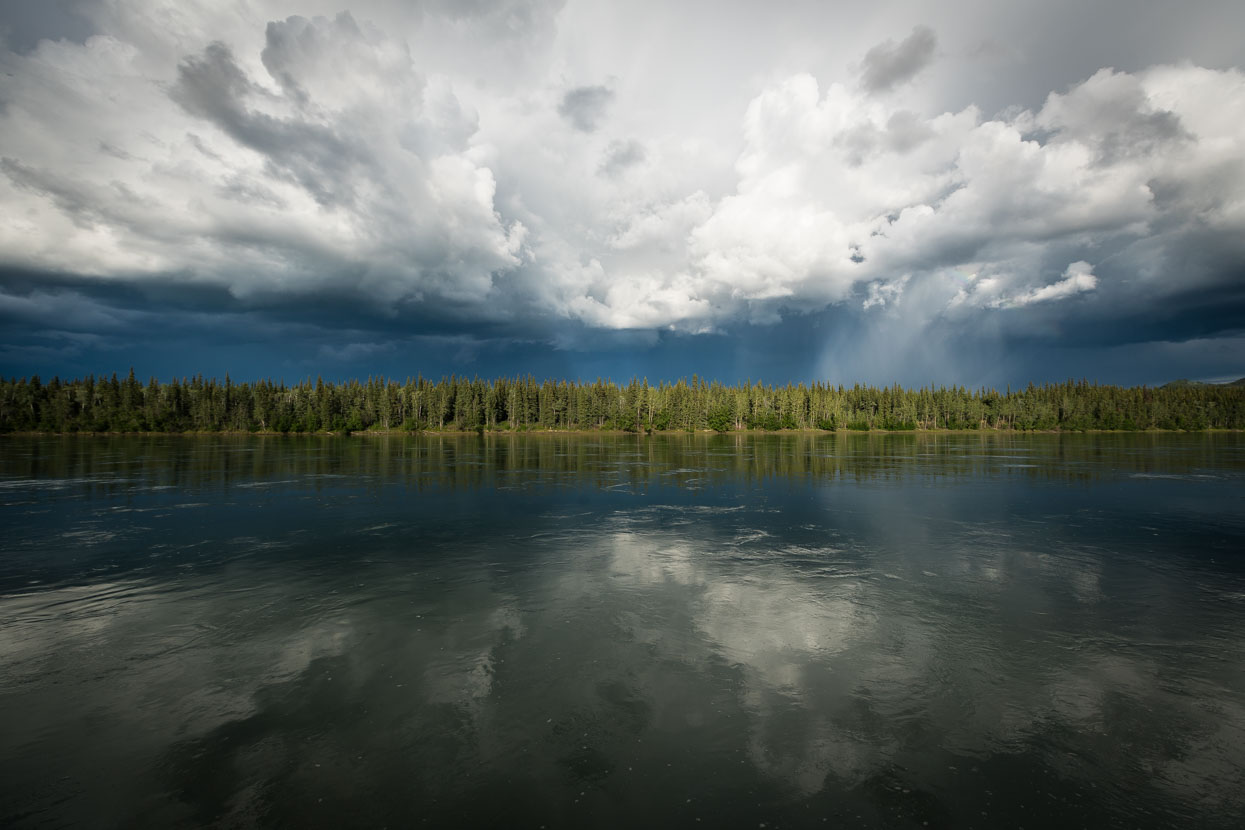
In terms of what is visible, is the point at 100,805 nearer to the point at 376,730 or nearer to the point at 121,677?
the point at 376,730

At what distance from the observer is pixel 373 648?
1317 centimetres

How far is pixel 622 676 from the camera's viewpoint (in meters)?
11.8

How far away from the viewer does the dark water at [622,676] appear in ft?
26.6

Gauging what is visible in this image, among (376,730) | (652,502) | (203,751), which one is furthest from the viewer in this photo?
(652,502)

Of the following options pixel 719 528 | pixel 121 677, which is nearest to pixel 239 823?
pixel 121 677

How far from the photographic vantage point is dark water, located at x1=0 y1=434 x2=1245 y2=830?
26.6ft

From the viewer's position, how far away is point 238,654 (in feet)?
42.2

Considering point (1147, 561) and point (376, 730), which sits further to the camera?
point (1147, 561)

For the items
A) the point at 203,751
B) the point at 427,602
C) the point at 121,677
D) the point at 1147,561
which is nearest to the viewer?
the point at 203,751

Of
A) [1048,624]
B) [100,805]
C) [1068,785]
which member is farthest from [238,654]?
[1048,624]

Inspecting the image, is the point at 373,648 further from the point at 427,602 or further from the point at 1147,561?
the point at 1147,561

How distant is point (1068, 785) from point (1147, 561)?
18025mm

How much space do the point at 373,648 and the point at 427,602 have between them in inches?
125

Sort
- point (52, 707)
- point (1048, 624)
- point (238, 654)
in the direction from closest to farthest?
1. point (52, 707)
2. point (238, 654)
3. point (1048, 624)
